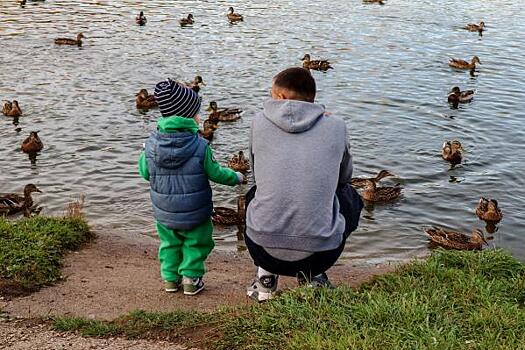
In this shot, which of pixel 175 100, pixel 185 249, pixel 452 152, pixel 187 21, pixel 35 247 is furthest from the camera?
pixel 187 21

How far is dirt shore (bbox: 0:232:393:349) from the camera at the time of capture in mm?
5948

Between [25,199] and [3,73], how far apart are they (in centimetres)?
851

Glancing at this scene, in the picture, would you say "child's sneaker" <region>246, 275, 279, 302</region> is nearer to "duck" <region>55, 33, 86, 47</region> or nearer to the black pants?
the black pants

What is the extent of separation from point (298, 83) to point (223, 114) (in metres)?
9.51

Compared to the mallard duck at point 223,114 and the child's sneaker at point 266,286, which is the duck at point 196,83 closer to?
the mallard duck at point 223,114

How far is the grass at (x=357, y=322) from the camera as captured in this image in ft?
16.7

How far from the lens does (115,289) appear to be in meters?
7.13

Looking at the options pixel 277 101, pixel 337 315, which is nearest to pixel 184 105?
pixel 277 101

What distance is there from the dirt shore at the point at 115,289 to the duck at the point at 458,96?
30.4 ft

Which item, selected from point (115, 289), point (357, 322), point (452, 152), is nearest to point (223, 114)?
point (452, 152)

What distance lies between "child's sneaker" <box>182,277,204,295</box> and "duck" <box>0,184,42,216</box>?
14.5 feet

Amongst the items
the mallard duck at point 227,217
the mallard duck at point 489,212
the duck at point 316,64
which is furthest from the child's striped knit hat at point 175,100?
the duck at point 316,64

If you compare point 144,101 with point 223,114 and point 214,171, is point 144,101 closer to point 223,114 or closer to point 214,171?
point 223,114

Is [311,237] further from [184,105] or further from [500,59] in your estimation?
[500,59]
